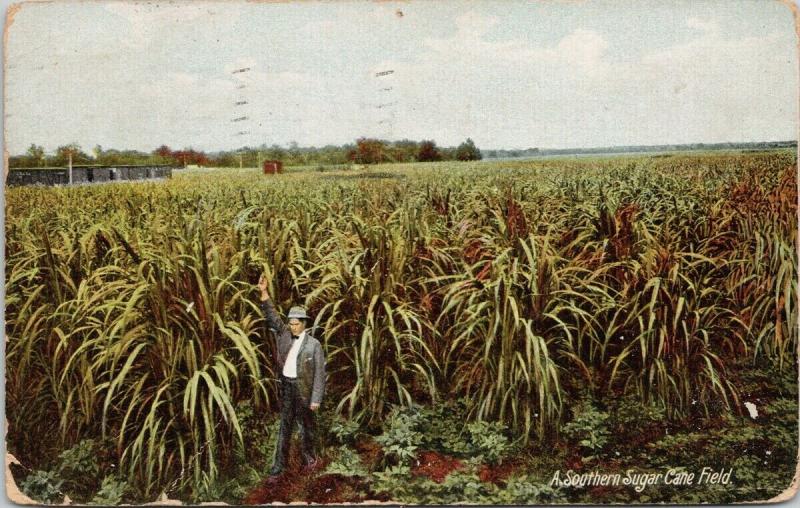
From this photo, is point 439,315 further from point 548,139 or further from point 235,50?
point 235,50

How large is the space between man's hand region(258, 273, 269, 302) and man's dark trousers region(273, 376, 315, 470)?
0.41 meters

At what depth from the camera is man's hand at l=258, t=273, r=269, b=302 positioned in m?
3.05

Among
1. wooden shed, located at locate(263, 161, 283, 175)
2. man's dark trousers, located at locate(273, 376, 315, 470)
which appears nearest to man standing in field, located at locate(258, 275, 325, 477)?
man's dark trousers, located at locate(273, 376, 315, 470)

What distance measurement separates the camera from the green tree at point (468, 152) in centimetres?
320

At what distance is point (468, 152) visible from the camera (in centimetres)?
321

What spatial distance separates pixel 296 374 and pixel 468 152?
144 cm

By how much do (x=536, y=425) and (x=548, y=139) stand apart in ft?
4.85

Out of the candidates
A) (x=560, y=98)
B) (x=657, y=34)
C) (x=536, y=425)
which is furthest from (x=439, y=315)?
(x=657, y=34)

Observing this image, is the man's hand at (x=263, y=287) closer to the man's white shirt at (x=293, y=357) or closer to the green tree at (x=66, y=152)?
the man's white shirt at (x=293, y=357)

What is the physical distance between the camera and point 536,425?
3.10 meters

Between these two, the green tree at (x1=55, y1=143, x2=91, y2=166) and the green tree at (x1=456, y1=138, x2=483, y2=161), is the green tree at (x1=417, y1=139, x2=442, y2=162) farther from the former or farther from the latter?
the green tree at (x1=55, y1=143, x2=91, y2=166)

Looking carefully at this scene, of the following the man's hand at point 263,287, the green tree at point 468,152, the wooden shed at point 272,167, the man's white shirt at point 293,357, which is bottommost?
the man's white shirt at point 293,357

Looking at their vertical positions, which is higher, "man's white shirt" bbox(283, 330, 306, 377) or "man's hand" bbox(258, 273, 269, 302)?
"man's hand" bbox(258, 273, 269, 302)

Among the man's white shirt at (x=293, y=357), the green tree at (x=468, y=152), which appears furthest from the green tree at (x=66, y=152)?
the green tree at (x=468, y=152)
